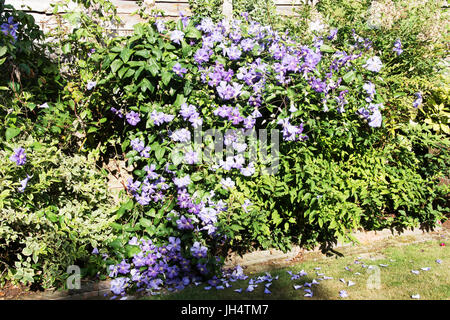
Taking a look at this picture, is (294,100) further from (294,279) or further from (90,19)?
(90,19)

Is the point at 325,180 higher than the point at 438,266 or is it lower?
higher

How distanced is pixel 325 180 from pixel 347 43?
4.31 feet

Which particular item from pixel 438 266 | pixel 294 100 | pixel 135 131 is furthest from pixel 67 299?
pixel 438 266

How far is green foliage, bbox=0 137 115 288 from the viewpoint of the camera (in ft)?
8.45

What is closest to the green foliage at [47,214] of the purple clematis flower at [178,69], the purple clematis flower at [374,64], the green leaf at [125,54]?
the green leaf at [125,54]

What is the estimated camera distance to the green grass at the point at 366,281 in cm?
254

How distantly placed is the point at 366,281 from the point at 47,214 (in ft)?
7.29

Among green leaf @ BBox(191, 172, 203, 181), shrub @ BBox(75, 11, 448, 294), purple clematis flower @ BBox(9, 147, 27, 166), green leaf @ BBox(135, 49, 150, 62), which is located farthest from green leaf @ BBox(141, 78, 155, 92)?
purple clematis flower @ BBox(9, 147, 27, 166)

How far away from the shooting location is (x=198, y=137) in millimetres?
2945

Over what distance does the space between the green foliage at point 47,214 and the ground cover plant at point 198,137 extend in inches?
0.8

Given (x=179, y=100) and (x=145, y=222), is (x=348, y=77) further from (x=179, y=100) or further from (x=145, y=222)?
(x=145, y=222)

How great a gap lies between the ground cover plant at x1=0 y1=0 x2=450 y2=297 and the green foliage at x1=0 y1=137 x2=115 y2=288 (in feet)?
0.06

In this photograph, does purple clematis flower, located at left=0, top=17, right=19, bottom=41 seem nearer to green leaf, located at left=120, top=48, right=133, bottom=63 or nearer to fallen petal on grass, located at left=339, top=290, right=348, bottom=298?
green leaf, located at left=120, top=48, right=133, bottom=63

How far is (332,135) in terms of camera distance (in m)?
2.91
